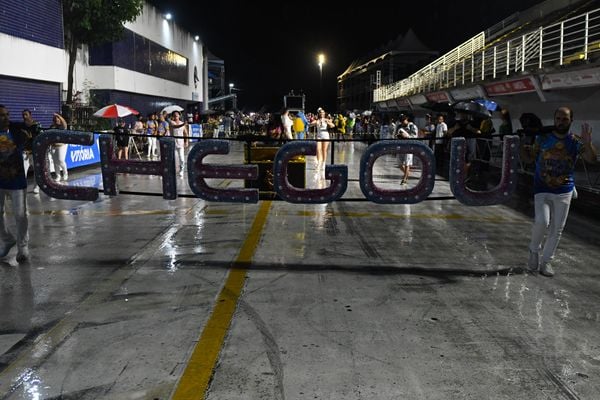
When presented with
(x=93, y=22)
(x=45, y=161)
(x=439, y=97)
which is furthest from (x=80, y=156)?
(x=439, y=97)

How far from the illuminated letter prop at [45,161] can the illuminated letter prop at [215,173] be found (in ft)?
4.89

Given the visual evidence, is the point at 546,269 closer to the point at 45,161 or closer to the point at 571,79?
the point at 45,161

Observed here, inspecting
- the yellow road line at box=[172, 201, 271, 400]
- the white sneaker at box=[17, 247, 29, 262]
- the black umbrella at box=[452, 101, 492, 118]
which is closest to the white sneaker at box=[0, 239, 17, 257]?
the white sneaker at box=[17, 247, 29, 262]

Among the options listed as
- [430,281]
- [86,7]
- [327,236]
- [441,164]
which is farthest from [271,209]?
[86,7]

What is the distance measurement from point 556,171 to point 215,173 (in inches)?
162

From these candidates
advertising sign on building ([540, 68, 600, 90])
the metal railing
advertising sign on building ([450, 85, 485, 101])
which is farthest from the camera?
advertising sign on building ([450, 85, 485, 101])

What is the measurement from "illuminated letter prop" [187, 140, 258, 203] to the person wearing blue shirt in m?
2.08

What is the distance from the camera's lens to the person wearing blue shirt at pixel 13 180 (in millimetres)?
6684

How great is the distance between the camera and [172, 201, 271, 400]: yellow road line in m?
3.74

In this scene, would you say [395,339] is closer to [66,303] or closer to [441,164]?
[66,303]

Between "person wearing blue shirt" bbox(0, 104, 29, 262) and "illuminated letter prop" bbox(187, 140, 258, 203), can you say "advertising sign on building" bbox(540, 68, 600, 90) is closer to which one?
"illuminated letter prop" bbox(187, 140, 258, 203)

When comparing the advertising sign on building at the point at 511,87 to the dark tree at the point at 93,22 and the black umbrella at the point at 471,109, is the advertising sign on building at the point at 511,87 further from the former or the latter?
the dark tree at the point at 93,22

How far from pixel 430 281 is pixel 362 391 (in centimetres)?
277

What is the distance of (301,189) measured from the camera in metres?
6.91
